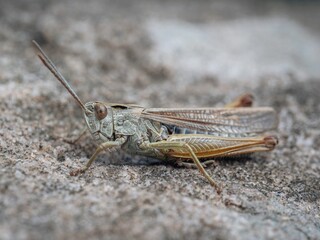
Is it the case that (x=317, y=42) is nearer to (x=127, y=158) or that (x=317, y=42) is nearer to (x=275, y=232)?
(x=127, y=158)

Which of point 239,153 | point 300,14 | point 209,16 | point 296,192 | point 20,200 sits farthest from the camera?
point 300,14

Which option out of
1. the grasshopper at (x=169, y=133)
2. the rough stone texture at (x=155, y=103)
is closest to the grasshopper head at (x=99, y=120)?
the grasshopper at (x=169, y=133)

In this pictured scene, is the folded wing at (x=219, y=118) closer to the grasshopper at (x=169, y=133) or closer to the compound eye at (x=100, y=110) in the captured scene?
the grasshopper at (x=169, y=133)

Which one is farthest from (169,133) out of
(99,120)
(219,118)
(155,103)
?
(155,103)

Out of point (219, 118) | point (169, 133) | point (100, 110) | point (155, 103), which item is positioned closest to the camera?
point (100, 110)

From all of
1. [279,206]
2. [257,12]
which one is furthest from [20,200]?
[257,12]

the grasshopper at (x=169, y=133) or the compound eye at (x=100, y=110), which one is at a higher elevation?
the compound eye at (x=100, y=110)

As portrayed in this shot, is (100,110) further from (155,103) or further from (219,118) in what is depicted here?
(155,103)
